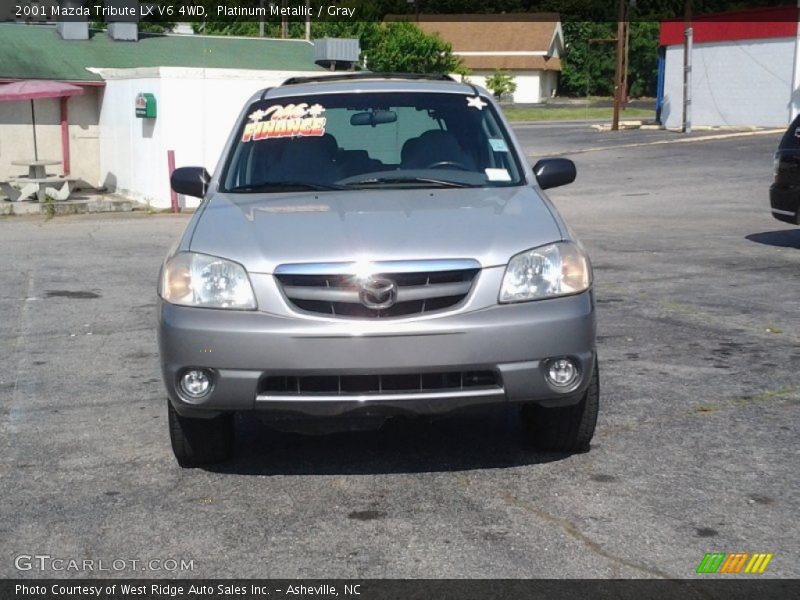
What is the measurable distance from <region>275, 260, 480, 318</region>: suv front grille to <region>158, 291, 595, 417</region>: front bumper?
3.0 inches

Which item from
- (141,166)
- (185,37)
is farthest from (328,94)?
(185,37)

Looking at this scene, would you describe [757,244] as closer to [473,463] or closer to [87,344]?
[87,344]

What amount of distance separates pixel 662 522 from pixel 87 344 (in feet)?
17.1

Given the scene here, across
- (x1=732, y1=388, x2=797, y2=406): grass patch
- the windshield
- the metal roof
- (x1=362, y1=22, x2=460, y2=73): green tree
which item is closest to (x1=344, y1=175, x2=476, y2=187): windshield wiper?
the windshield

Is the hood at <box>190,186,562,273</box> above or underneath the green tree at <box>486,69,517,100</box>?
above

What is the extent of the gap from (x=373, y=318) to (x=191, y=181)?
6.54 feet

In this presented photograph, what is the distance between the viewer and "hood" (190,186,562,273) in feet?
15.6

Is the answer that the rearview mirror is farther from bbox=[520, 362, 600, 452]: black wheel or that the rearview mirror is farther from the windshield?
bbox=[520, 362, 600, 452]: black wheel

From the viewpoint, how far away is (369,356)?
4605 mm

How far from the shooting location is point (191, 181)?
6207mm

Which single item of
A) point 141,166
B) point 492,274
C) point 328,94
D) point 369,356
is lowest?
point 141,166

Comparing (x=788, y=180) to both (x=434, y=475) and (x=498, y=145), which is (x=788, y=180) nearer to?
(x=498, y=145)

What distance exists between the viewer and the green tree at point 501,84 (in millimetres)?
86250

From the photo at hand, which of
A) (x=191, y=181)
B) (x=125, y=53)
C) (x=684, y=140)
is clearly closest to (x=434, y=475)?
(x=191, y=181)
